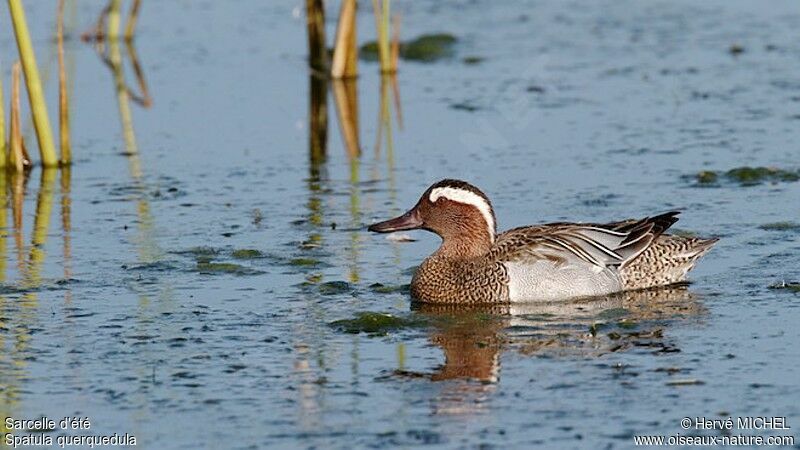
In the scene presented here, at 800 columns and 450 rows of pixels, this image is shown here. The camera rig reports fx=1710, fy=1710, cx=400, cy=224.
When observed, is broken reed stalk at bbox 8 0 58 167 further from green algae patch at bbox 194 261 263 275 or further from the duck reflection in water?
the duck reflection in water

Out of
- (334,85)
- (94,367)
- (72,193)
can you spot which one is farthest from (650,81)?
(94,367)

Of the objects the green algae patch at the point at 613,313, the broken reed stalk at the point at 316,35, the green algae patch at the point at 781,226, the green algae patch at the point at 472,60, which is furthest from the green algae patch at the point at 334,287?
the green algae patch at the point at 472,60

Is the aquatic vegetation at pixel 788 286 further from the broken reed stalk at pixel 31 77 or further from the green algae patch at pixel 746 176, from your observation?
the broken reed stalk at pixel 31 77

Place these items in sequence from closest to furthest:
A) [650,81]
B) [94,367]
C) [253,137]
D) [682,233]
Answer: [94,367] → [682,233] → [253,137] → [650,81]

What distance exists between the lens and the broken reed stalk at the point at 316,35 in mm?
17844

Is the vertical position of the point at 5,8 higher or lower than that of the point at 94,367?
higher

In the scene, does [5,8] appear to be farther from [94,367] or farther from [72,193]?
[94,367]

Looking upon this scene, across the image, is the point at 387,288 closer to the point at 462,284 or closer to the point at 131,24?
the point at 462,284

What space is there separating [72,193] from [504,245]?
14.3 feet

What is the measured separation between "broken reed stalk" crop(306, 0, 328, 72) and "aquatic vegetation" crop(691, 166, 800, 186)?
5974mm

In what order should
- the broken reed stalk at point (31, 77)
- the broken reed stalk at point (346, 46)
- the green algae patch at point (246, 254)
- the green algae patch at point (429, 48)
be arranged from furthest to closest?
the green algae patch at point (429, 48)
the broken reed stalk at point (346, 46)
the broken reed stalk at point (31, 77)
the green algae patch at point (246, 254)

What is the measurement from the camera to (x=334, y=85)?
57.3 feet

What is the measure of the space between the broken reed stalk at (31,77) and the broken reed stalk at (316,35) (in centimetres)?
486

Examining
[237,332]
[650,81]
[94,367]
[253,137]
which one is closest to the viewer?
[94,367]
